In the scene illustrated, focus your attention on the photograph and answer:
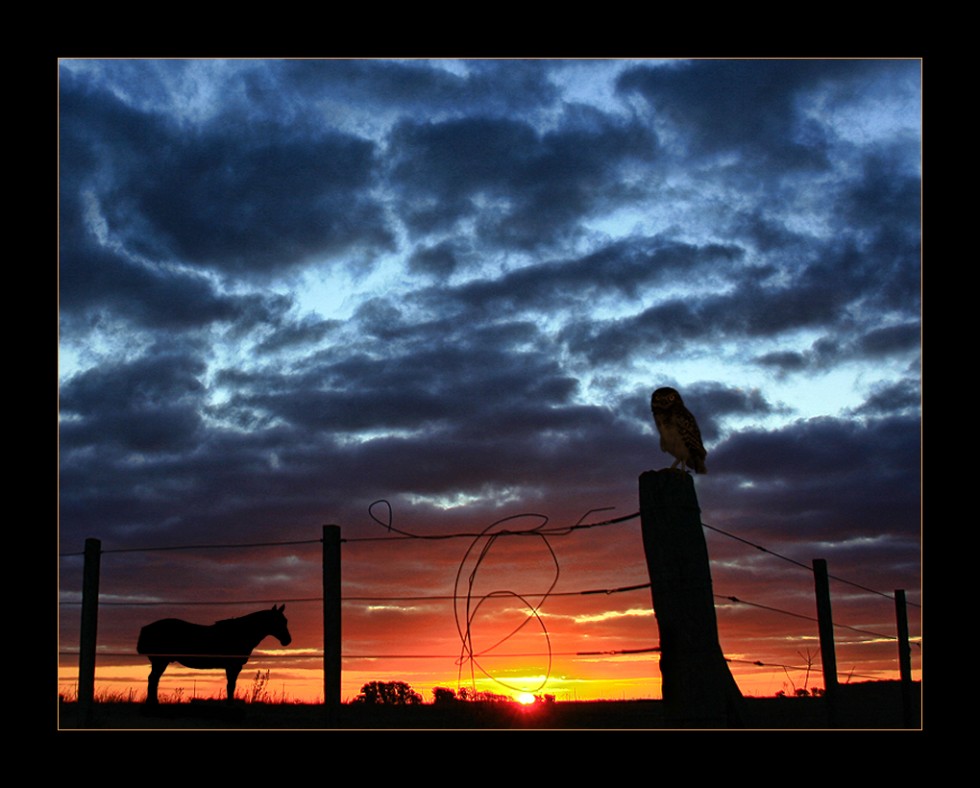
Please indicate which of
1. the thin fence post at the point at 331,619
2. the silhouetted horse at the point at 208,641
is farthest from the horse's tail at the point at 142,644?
the thin fence post at the point at 331,619

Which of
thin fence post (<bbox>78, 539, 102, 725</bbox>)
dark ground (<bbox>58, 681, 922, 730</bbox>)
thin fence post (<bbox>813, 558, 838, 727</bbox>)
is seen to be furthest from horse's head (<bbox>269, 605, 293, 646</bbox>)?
thin fence post (<bbox>813, 558, 838, 727</bbox>)

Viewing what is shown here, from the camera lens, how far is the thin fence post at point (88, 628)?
952cm

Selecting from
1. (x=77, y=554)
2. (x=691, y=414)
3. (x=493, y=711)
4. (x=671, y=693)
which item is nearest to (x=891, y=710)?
(x=691, y=414)

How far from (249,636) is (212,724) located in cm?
380

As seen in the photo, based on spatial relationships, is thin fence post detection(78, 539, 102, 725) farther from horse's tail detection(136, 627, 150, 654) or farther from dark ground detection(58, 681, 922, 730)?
horse's tail detection(136, 627, 150, 654)

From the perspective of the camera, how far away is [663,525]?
691 centimetres

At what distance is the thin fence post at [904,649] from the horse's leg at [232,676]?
28.2ft

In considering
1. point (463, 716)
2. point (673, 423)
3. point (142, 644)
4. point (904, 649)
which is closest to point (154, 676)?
point (142, 644)

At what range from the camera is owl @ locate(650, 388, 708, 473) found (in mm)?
10430

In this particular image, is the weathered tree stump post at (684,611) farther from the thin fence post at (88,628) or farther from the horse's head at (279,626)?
the horse's head at (279,626)

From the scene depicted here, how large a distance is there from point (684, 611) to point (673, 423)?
395 cm

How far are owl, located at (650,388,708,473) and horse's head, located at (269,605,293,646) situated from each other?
5.99 metres
